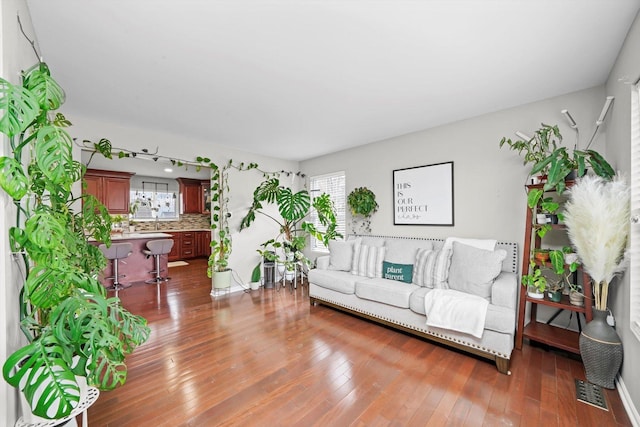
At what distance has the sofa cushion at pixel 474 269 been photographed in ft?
8.16

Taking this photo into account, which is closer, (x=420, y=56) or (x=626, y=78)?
(x=626, y=78)

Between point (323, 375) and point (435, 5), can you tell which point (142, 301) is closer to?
point (323, 375)

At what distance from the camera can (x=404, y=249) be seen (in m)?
3.39

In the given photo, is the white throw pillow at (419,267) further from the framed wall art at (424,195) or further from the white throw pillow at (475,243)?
the framed wall art at (424,195)

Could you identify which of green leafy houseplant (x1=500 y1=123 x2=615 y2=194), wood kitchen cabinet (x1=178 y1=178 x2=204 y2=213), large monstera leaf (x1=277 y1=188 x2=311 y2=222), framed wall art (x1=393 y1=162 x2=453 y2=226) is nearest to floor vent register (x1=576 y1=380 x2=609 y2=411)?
green leafy houseplant (x1=500 y1=123 x2=615 y2=194)

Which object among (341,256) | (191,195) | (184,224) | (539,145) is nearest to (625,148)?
(539,145)

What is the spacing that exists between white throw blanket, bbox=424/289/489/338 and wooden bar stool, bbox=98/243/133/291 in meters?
4.92

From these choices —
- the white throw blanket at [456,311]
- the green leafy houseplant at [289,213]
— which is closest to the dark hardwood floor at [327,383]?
the white throw blanket at [456,311]

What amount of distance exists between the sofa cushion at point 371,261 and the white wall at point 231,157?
7.20 ft

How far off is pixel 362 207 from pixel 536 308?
2.42 meters

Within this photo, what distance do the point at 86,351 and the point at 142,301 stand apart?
3.68 meters

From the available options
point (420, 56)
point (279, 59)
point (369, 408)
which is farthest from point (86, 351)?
point (420, 56)

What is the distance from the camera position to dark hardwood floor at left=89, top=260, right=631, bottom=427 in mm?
1662

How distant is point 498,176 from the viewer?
9.79 feet
